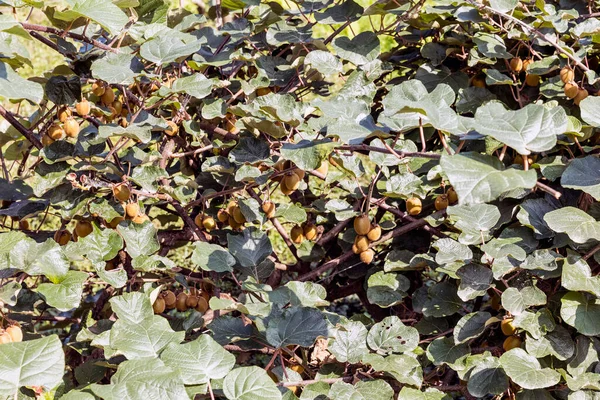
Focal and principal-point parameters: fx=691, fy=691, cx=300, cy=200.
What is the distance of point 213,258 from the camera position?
1.47 m

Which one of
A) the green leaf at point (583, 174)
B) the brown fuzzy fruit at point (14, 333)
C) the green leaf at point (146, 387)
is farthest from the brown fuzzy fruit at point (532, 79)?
the brown fuzzy fruit at point (14, 333)

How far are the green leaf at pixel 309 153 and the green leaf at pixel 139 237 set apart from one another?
1.41 ft

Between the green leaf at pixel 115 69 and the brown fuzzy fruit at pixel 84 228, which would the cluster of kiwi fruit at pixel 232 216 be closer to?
the brown fuzzy fruit at pixel 84 228

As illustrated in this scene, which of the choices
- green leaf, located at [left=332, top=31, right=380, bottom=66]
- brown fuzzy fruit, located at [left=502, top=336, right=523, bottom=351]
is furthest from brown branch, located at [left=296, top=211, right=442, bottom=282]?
green leaf, located at [left=332, top=31, right=380, bottom=66]

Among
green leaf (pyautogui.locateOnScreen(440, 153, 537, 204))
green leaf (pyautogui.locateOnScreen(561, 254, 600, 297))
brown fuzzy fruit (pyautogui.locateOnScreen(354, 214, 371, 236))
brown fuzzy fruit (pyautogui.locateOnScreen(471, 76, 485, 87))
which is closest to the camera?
green leaf (pyautogui.locateOnScreen(440, 153, 537, 204))

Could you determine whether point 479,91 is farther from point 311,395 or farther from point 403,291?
point 311,395

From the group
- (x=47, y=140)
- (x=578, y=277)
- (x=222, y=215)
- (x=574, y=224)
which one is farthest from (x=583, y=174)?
(x=47, y=140)

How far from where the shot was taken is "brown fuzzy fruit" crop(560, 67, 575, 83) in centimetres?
152

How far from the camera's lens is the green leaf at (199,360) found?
1065mm

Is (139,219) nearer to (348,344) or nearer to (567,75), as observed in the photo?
(348,344)

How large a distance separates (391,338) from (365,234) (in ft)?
0.88

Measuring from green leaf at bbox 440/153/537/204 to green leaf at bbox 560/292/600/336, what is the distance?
21.0 inches

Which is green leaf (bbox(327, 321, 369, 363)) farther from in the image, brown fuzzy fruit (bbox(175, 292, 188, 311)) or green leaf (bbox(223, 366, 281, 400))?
brown fuzzy fruit (bbox(175, 292, 188, 311))

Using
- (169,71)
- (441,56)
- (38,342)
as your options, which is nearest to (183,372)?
(38,342)
